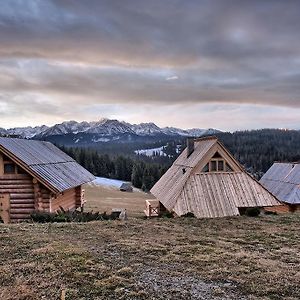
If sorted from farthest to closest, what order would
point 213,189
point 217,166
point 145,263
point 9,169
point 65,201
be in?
1. point 65,201
2. point 217,166
3. point 213,189
4. point 9,169
5. point 145,263

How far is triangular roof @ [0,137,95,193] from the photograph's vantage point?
23.0m

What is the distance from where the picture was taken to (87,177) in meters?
33.6

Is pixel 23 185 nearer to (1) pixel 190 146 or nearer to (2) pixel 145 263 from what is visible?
(1) pixel 190 146

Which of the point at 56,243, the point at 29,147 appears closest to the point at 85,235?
the point at 56,243

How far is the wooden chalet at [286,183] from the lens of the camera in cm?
4712

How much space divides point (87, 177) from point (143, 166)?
80683 mm

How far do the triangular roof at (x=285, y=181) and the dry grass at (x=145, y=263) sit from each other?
34.3 meters

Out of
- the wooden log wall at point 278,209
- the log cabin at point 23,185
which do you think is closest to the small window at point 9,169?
the log cabin at point 23,185

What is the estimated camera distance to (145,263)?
987 cm

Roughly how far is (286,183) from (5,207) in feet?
127

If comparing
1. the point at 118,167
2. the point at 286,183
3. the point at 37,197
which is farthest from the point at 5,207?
the point at 118,167

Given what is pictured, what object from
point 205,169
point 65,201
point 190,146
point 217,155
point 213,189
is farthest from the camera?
point 190,146

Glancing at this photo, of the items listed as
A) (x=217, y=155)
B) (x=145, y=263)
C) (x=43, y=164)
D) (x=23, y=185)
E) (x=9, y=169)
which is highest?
(x=217, y=155)

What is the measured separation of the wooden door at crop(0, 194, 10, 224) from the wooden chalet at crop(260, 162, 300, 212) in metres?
31.0
